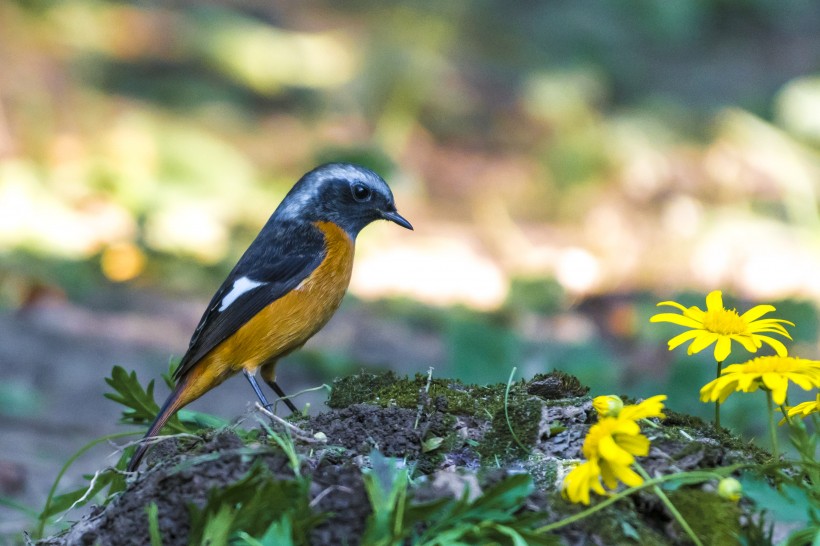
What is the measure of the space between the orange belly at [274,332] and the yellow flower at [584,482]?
6.47 ft

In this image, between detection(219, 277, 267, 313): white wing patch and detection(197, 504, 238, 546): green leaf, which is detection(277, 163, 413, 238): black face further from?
detection(197, 504, 238, 546): green leaf

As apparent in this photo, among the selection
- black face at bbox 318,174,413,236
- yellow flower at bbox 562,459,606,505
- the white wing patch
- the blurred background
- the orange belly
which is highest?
the blurred background

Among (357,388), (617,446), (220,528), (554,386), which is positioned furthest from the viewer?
(357,388)

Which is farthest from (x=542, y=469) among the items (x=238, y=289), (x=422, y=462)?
(x=238, y=289)

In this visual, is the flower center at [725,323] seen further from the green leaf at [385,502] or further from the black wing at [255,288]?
the black wing at [255,288]

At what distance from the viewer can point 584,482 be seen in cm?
201

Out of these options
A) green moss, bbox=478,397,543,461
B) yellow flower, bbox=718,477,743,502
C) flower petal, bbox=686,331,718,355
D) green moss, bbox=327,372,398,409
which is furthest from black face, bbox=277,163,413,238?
yellow flower, bbox=718,477,743,502

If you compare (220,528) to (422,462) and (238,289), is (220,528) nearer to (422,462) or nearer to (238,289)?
(422,462)

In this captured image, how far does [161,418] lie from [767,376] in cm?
175

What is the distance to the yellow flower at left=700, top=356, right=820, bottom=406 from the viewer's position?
216 cm

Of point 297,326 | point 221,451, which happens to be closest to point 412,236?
point 297,326

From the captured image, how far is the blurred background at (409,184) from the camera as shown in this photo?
20.5 feet

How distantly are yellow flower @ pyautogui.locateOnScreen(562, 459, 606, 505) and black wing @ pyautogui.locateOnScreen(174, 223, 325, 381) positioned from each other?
2025 millimetres

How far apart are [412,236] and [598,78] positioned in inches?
195
